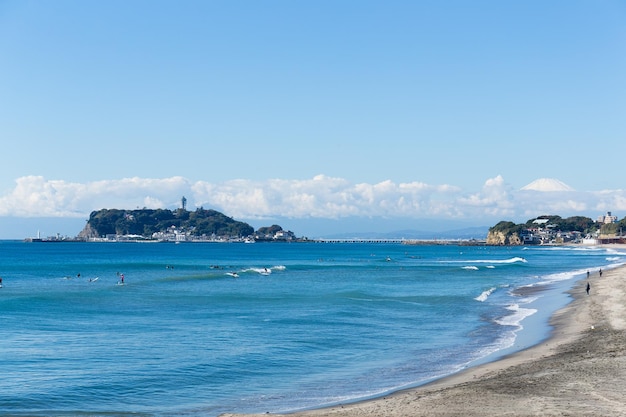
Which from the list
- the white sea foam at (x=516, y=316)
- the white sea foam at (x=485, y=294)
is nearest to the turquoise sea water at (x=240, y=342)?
the white sea foam at (x=516, y=316)

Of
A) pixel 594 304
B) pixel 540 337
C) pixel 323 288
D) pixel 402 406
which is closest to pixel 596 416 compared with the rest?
pixel 402 406

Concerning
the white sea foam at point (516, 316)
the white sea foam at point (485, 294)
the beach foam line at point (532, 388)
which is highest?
the beach foam line at point (532, 388)

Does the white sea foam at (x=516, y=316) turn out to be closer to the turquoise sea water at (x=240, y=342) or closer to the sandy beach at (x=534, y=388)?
the turquoise sea water at (x=240, y=342)

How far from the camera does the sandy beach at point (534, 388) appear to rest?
17266 millimetres

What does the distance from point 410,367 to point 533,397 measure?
7263 millimetres

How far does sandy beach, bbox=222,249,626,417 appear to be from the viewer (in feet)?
56.6

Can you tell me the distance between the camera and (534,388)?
64.3 feet

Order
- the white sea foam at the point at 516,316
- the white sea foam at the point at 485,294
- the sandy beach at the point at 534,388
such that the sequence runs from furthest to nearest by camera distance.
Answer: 1. the white sea foam at the point at 485,294
2. the white sea foam at the point at 516,316
3. the sandy beach at the point at 534,388

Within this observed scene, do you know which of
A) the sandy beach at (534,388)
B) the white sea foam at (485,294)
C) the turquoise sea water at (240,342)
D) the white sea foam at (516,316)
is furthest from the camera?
the white sea foam at (485,294)

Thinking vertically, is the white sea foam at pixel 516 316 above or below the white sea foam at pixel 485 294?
below

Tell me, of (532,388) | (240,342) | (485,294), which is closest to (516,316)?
(485,294)

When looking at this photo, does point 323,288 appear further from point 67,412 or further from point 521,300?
point 67,412

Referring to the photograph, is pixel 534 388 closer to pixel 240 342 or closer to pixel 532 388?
pixel 532 388

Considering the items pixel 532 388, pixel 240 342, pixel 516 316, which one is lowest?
pixel 516 316
